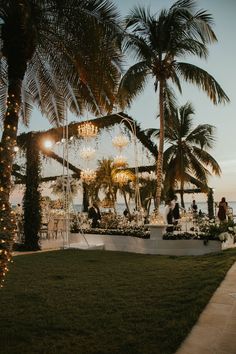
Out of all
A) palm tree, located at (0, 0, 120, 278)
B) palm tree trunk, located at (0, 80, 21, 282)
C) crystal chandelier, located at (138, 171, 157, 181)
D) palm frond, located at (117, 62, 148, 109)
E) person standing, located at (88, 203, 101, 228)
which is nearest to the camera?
palm tree trunk, located at (0, 80, 21, 282)

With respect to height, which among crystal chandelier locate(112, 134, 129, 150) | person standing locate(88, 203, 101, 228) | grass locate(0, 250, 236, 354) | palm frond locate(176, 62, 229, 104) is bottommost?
grass locate(0, 250, 236, 354)

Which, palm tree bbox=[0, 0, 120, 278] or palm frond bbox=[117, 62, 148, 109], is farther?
palm frond bbox=[117, 62, 148, 109]

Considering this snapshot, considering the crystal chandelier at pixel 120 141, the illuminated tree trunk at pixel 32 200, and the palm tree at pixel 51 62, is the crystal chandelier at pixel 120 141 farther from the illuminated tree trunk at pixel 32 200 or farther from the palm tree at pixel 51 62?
the palm tree at pixel 51 62

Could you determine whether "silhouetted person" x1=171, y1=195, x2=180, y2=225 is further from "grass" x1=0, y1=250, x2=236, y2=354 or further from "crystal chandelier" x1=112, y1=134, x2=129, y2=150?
"grass" x1=0, y1=250, x2=236, y2=354

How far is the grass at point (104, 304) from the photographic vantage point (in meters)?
4.05

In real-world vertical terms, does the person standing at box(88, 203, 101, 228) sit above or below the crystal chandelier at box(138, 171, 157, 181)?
A: below

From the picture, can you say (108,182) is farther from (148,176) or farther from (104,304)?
(104,304)

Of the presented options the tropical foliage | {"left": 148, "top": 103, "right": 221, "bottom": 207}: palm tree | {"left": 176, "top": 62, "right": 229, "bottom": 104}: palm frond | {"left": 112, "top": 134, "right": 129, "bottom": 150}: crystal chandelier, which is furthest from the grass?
{"left": 148, "top": 103, "right": 221, "bottom": 207}: palm tree

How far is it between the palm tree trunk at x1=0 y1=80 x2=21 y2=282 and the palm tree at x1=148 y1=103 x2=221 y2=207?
58.4 ft

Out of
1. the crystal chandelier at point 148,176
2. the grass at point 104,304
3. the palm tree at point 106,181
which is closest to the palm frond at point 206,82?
the grass at point 104,304

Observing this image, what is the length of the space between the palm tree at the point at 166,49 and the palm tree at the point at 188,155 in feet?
28.7

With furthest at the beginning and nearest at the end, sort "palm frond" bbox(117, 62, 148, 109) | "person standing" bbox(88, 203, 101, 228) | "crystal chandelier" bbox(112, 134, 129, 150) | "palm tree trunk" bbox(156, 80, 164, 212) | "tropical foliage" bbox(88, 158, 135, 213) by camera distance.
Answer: "tropical foliage" bbox(88, 158, 135, 213) < "crystal chandelier" bbox(112, 134, 129, 150) < "person standing" bbox(88, 203, 101, 228) < "palm frond" bbox(117, 62, 148, 109) < "palm tree trunk" bbox(156, 80, 164, 212)

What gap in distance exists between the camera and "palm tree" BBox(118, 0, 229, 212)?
554 inches

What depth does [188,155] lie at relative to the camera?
2378 cm
